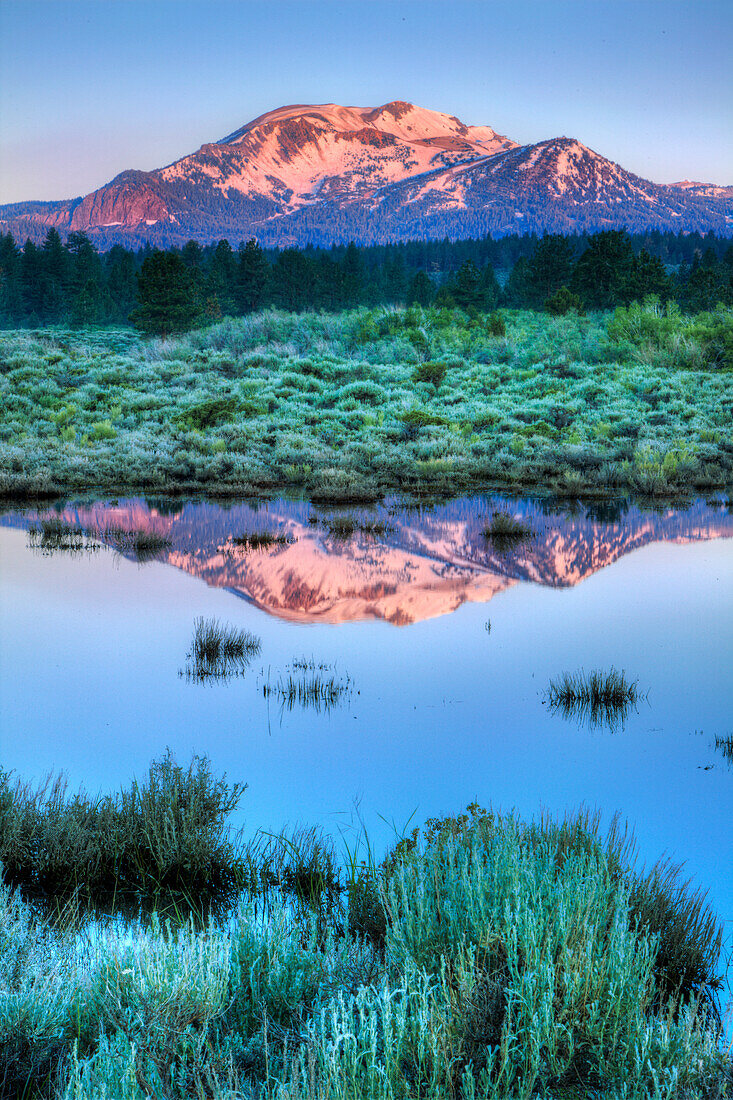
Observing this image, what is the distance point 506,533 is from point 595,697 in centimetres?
733

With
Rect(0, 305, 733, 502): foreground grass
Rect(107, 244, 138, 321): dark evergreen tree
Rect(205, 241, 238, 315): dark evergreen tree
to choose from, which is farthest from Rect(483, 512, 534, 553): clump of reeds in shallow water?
Rect(107, 244, 138, 321): dark evergreen tree

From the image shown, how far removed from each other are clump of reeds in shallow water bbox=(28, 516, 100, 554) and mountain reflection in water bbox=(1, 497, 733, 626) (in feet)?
1.42

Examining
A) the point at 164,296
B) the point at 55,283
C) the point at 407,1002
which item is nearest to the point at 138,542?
the point at 407,1002

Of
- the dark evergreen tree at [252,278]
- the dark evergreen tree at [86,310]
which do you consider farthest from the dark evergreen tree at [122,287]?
the dark evergreen tree at [252,278]

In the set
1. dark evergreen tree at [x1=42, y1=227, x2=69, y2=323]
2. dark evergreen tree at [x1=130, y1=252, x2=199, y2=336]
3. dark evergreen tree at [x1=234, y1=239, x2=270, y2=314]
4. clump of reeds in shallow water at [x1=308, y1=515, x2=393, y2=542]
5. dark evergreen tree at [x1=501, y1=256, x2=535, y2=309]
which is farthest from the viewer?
dark evergreen tree at [x1=42, y1=227, x2=69, y2=323]

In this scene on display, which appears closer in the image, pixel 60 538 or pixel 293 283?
pixel 60 538

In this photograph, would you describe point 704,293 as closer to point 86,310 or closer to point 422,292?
point 422,292

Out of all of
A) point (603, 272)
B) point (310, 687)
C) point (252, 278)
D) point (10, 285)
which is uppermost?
point (10, 285)

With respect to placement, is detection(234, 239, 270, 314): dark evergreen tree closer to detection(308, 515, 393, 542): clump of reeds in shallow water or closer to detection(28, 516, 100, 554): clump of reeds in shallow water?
detection(308, 515, 393, 542): clump of reeds in shallow water

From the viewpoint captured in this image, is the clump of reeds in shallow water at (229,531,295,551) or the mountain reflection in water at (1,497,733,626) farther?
the clump of reeds in shallow water at (229,531,295,551)

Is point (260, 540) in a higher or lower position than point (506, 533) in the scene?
lower

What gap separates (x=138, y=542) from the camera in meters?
13.5

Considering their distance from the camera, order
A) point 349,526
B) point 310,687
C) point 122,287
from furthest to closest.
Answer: point 122,287
point 349,526
point 310,687

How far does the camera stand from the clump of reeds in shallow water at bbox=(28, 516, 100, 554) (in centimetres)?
1323
